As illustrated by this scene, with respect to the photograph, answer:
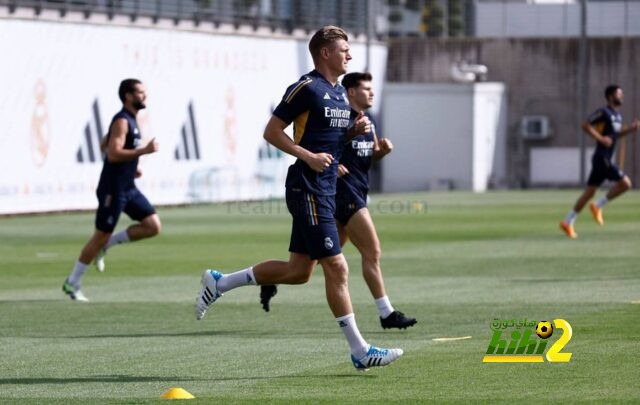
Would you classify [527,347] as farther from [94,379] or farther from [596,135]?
[596,135]

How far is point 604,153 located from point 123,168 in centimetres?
1135

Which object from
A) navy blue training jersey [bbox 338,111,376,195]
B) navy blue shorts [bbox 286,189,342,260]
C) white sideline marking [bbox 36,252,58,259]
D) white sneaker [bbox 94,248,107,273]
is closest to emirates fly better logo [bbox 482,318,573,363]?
navy blue shorts [bbox 286,189,342,260]

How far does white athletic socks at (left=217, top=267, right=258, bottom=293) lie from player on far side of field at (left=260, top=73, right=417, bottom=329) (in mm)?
1538

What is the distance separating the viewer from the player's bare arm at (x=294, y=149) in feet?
33.8

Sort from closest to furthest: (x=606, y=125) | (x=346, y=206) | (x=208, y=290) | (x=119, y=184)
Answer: (x=208, y=290)
(x=346, y=206)
(x=119, y=184)
(x=606, y=125)

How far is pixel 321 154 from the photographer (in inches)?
408

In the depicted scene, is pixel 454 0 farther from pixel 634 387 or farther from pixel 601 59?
pixel 634 387

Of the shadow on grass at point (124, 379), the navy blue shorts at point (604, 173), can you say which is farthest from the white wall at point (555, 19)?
the shadow on grass at point (124, 379)

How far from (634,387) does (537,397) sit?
0.70 metres

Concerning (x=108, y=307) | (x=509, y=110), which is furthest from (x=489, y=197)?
(x=108, y=307)

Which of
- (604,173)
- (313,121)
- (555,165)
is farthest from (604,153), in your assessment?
(555,165)

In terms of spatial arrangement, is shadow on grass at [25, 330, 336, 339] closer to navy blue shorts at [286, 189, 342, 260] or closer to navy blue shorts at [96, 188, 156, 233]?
navy blue shorts at [286, 189, 342, 260]

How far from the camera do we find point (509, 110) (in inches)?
2096

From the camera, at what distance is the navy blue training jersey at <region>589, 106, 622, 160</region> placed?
2608cm
